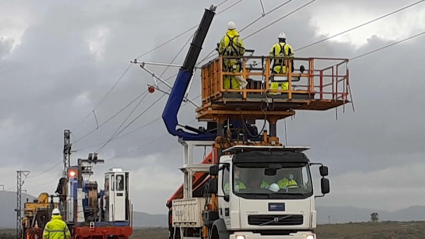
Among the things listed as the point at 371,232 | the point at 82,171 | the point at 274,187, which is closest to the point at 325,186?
the point at 274,187

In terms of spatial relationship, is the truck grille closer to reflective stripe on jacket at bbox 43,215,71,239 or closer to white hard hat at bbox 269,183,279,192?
white hard hat at bbox 269,183,279,192

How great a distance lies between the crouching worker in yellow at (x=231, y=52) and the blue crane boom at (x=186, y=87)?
249 cm

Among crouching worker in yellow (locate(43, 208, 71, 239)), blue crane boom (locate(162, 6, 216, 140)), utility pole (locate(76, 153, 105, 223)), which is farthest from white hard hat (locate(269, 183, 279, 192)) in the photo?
utility pole (locate(76, 153, 105, 223))

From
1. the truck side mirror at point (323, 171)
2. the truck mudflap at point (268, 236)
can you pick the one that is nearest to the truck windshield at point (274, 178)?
the truck side mirror at point (323, 171)

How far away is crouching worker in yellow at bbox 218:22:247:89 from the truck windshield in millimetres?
4176

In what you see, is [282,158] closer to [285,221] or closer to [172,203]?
[285,221]

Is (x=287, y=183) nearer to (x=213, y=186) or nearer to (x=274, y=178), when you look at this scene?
(x=274, y=178)

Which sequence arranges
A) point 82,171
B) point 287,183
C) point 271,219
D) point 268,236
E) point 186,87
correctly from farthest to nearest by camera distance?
point 82,171, point 186,87, point 287,183, point 268,236, point 271,219

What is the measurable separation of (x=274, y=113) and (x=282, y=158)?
5050 mm

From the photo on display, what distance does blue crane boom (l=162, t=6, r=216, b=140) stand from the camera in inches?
1124

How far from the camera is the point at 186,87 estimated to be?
2950 centimetres

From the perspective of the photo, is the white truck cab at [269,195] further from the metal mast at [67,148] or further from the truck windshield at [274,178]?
the metal mast at [67,148]

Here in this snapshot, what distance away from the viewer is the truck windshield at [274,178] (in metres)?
21.5

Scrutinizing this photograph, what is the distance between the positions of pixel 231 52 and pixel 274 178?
5.74 meters
